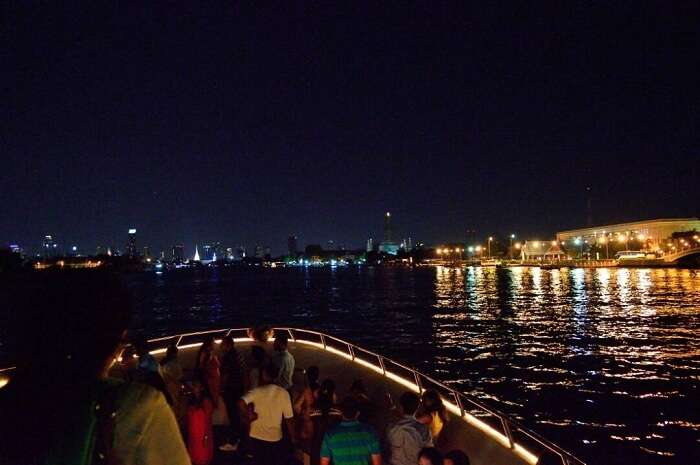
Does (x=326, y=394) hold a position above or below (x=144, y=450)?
below

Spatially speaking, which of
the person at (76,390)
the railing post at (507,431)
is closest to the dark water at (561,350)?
the railing post at (507,431)

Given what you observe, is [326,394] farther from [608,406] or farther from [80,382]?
[608,406]

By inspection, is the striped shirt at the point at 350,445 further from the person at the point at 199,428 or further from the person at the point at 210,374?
the person at the point at 210,374

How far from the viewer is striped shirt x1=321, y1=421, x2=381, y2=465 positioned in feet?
17.0

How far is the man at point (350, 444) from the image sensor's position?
5.19 meters

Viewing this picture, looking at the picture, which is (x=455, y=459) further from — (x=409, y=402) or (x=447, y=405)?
(x=447, y=405)

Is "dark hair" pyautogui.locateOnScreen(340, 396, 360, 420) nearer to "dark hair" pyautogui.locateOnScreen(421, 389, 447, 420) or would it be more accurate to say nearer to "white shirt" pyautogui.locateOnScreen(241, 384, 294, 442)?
"white shirt" pyautogui.locateOnScreen(241, 384, 294, 442)

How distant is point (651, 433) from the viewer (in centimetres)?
1689

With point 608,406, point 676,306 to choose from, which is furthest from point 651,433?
point 676,306

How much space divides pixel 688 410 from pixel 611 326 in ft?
80.0

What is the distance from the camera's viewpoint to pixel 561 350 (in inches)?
1265

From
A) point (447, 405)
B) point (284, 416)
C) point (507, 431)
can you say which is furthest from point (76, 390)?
point (447, 405)

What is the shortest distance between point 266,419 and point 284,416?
0.80 feet

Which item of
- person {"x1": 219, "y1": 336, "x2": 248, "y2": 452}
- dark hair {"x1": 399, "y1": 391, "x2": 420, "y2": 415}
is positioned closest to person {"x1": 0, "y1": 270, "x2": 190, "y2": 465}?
dark hair {"x1": 399, "y1": 391, "x2": 420, "y2": 415}
